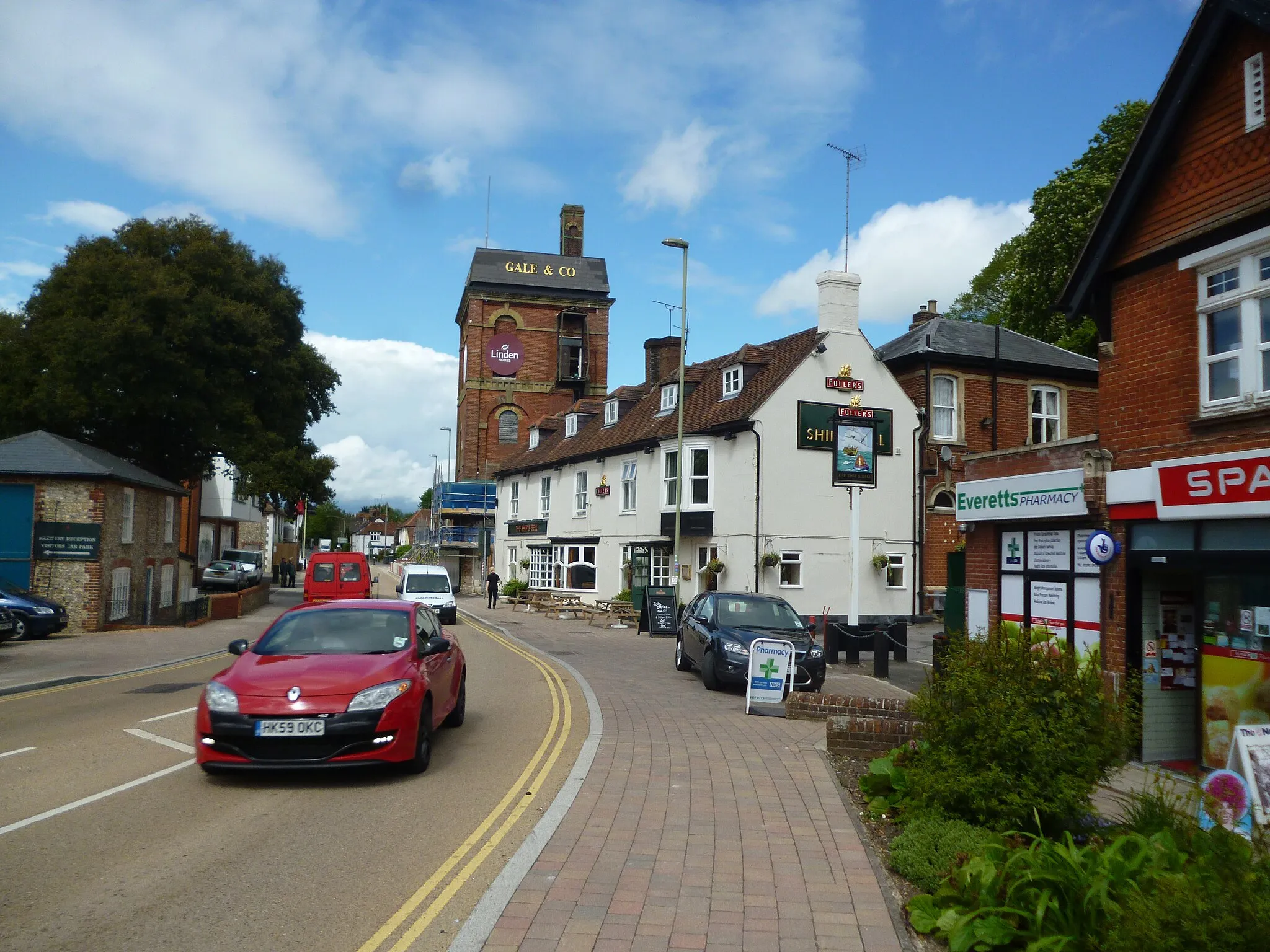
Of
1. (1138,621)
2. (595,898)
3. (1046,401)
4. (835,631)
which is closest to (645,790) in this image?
(595,898)

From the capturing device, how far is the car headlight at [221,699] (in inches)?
303

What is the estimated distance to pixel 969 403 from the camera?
3119cm

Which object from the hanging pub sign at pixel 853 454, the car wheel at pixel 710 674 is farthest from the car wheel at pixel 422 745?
the hanging pub sign at pixel 853 454

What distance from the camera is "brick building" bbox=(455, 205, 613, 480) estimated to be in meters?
62.7

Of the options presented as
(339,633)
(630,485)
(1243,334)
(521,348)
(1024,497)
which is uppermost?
(521,348)

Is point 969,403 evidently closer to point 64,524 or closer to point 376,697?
point 64,524

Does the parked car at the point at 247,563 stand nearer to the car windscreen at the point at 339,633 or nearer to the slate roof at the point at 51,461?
the slate roof at the point at 51,461

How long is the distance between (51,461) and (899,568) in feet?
80.1

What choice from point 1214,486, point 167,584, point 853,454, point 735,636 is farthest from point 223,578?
point 1214,486

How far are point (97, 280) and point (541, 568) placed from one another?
2112cm

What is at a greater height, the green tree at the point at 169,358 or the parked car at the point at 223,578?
the green tree at the point at 169,358

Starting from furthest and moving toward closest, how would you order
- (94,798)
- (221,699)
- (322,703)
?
(221,699), (322,703), (94,798)

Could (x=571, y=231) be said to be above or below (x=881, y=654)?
above

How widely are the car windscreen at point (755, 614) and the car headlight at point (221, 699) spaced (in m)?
9.05
